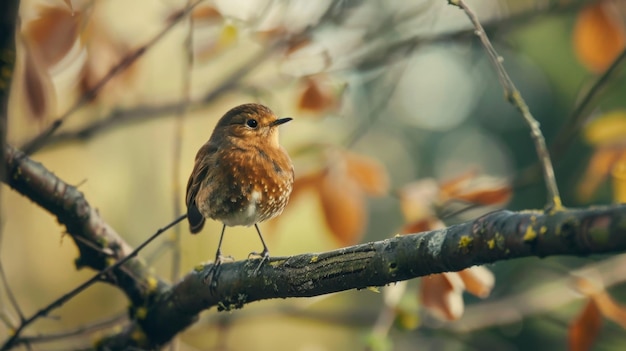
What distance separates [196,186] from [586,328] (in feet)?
5.28

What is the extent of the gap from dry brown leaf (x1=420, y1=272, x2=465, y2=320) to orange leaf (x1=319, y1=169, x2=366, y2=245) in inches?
20.9

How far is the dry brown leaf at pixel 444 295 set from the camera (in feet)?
8.51

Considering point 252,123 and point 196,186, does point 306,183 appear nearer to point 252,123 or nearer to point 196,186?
point 252,123

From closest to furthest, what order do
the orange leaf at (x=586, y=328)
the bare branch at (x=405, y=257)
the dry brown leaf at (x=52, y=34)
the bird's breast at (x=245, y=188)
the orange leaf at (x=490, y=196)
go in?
the bare branch at (x=405, y=257)
the orange leaf at (x=490, y=196)
the orange leaf at (x=586, y=328)
the dry brown leaf at (x=52, y=34)
the bird's breast at (x=245, y=188)

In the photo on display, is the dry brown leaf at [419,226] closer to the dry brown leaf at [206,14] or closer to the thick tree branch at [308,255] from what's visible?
the thick tree branch at [308,255]

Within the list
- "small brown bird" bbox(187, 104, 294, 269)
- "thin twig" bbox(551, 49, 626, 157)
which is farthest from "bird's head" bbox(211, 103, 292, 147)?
"thin twig" bbox(551, 49, 626, 157)

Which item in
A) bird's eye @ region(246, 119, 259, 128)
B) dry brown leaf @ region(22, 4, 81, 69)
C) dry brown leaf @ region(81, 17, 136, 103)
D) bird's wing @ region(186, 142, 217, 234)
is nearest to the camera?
dry brown leaf @ region(22, 4, 81, 69)

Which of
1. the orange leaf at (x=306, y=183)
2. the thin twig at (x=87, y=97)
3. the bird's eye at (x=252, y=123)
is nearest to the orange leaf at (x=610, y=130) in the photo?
the orange leaf at (x=306, y=183)

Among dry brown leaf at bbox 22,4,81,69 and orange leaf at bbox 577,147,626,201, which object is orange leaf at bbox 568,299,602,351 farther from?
dry brown leaf at bbox 22,4,81,69

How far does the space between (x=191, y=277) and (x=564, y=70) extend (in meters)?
8.03

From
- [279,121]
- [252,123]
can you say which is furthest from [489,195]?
[252,123]

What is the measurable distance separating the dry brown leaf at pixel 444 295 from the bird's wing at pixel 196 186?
1.03 meters

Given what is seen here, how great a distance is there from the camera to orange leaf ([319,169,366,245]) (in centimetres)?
313

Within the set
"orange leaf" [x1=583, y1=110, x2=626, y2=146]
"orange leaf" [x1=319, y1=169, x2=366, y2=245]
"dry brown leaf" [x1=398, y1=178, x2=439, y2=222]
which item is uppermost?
"orange leaf" [x1=319, y1=169, x2=366, y2=245]
